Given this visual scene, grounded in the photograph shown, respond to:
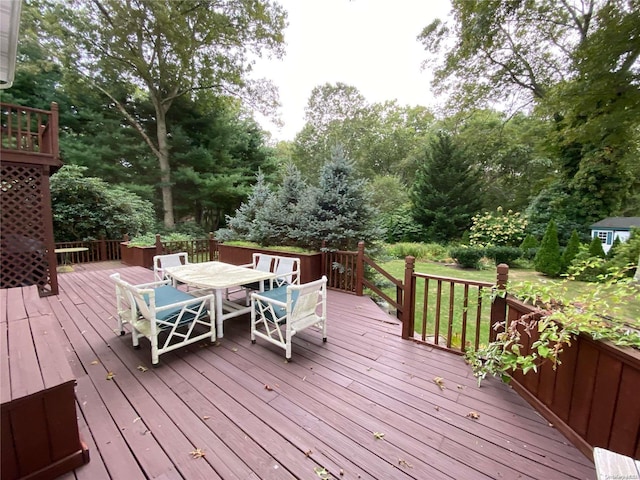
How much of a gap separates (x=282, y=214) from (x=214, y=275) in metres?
3.04

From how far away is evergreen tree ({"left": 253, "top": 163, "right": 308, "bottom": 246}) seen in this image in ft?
20.2

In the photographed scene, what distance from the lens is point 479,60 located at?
10.3m

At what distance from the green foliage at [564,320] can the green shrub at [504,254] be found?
28.4 feet

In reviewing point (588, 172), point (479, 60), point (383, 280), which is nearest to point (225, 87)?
point (479, 60)

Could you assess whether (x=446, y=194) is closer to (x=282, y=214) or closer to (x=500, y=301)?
(x=282, y=214)

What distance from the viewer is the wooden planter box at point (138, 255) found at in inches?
280

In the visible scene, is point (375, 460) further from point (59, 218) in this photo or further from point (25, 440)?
point (59, 218)

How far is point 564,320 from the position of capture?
5.59ft

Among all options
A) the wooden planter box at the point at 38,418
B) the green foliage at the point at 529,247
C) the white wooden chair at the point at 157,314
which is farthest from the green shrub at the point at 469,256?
the wooden planter box at the point at 38,418

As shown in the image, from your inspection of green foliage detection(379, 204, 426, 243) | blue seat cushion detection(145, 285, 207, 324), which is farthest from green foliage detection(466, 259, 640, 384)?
green foliage detection(379, 204, 426, 243)

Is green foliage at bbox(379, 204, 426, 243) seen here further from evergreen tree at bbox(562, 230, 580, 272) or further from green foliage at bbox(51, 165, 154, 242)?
green foliage at bbox(51, 165, 154, 242)

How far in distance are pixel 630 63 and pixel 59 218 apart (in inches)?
565

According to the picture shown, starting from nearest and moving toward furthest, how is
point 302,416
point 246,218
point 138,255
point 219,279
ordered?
point 302,416, point 219,279, point 138,255, point 246,218

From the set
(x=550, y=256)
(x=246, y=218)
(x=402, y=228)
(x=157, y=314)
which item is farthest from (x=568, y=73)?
(x=157, y=314)
